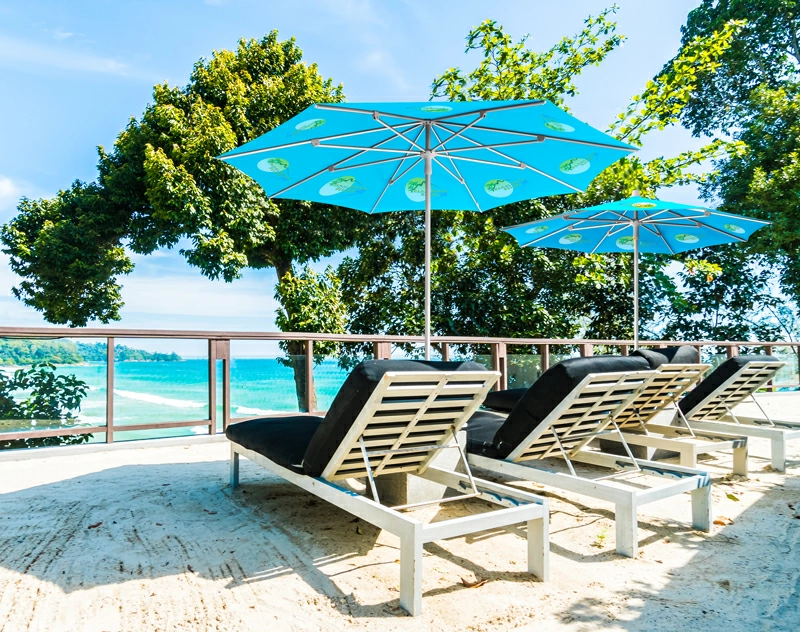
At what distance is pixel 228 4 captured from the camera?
16.5 meters

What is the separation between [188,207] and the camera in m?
14.2

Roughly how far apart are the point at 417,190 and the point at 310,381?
107 inches

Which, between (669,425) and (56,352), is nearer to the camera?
(669,425)

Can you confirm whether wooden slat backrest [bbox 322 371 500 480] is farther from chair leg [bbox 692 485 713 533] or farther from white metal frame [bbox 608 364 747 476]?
white metal frame [bbox 608 364 747 476]

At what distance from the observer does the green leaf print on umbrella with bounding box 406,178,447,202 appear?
191 inches

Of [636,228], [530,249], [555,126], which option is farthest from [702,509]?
[530,249]

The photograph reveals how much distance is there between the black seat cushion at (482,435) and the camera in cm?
342

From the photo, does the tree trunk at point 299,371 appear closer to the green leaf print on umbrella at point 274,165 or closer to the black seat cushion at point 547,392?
the green leaf print on umbrella at point 274,165

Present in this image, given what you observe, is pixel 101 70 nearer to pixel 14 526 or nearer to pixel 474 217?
pixel 474 217

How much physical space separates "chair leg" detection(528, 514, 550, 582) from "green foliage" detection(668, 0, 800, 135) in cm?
1915

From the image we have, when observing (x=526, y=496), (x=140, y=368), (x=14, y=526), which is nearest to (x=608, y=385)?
(x=526, y=496)

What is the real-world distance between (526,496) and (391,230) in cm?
1370

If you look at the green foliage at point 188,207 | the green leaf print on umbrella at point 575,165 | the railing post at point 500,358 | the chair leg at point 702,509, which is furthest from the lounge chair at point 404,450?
the green foliage at point 188,207

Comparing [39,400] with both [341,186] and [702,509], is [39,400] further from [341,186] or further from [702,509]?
[702,509]
